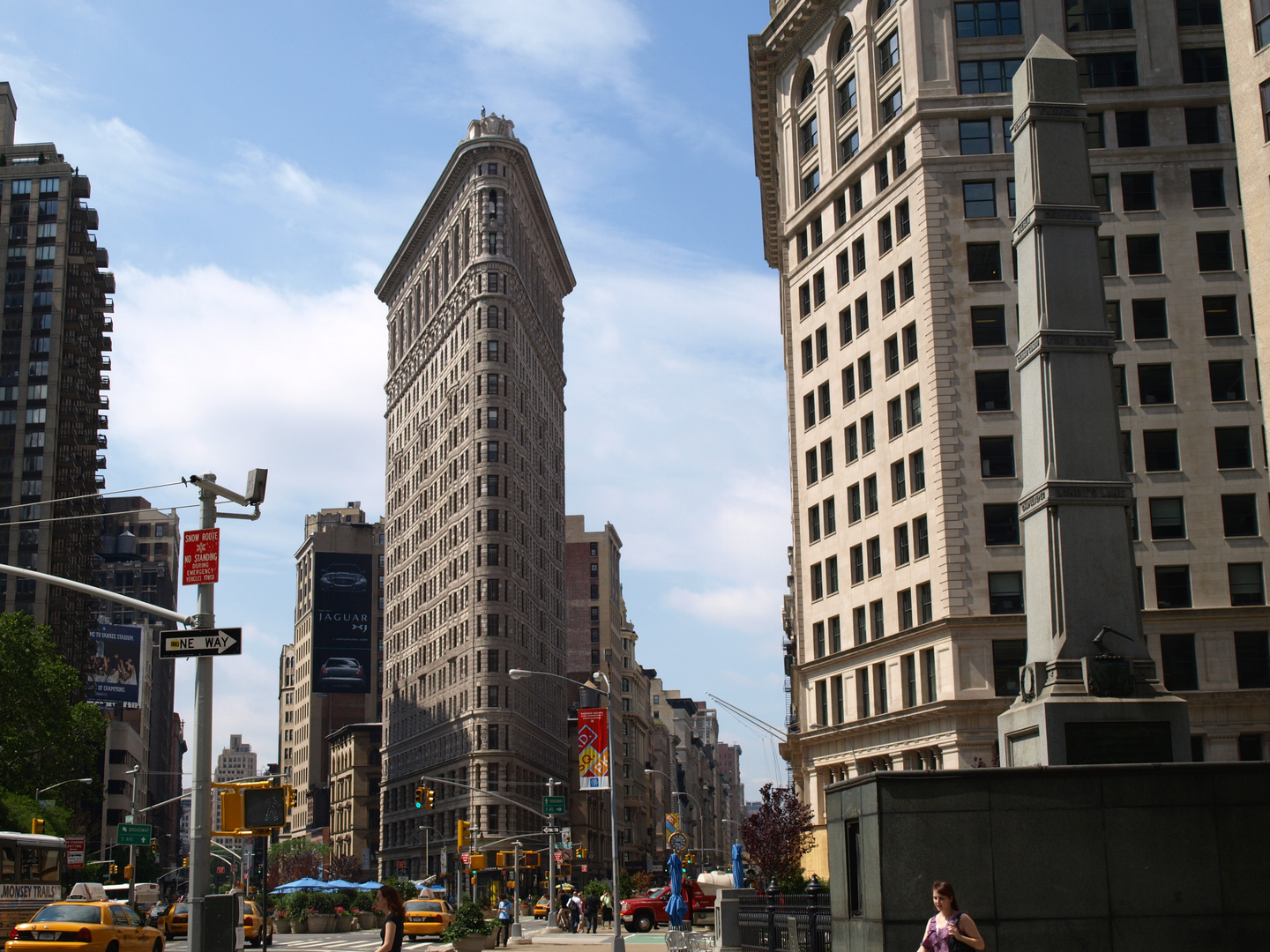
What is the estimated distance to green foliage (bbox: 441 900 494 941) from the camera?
141 ft

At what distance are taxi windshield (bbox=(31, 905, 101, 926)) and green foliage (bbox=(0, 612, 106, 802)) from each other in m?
45.6

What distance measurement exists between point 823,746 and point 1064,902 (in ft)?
147

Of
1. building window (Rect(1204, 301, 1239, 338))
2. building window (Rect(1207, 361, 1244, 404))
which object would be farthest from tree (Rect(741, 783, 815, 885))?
building window (Rect(1204, 301, 1239, 338))

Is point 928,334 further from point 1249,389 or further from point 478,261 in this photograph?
point 478,261

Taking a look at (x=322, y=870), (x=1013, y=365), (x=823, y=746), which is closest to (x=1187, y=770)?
(x=1013, y=365)

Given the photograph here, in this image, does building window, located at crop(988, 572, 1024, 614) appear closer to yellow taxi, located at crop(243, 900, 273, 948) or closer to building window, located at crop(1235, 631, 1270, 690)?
building window, located at crop(1235, 631, 1270, 690)

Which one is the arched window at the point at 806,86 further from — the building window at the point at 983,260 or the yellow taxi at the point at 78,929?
the yellow taxi at the point at 78,929

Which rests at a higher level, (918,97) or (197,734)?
(918,97)

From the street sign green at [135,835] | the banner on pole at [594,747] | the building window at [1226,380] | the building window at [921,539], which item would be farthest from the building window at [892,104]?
the street sign green at [135,835]

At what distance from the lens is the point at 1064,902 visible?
18.6 metres

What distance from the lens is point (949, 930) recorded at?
14.9 metres

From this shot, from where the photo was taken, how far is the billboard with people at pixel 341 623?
184 metres

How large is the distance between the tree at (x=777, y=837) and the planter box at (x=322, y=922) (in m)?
22.9

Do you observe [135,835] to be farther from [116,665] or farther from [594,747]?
[116,665]
